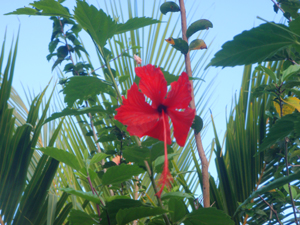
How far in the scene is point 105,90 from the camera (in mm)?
416

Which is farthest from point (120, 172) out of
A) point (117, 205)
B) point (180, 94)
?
point (180, 94)

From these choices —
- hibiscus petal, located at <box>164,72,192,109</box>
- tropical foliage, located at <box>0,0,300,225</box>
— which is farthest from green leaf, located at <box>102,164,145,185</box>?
hibiscus petal, located at <box>164,72,192,109</box>

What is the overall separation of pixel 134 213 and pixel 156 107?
0.13m

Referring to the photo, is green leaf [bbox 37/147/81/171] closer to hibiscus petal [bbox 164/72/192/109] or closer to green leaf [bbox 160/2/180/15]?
hibiscus petal [bbox 164/72/192/109]

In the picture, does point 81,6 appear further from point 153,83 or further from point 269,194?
point 269,194

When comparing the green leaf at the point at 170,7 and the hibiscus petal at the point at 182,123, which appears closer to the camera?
the hibiscus petal at the point at 182,123

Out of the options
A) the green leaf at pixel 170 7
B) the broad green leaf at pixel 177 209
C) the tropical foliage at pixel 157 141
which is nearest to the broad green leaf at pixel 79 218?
the tropical foliage at pixel 157 141

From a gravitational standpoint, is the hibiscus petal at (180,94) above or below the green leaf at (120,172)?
above

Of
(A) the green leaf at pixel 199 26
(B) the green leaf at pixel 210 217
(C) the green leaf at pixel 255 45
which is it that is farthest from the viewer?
(A) the green leaf at pixel 199 26

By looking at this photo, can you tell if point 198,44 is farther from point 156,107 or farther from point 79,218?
point 79,218

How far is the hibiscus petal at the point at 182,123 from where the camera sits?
28cm

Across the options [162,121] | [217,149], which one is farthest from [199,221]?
[217,149]

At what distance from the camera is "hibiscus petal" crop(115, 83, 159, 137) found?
28 cm

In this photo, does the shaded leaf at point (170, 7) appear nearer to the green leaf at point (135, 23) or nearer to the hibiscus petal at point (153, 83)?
the green leaf at point (135, 23)
